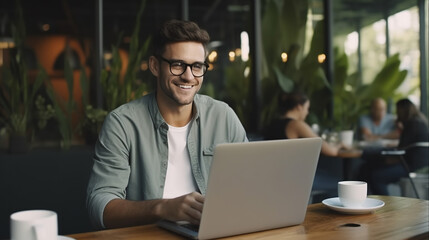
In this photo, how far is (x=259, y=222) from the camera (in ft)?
4.61

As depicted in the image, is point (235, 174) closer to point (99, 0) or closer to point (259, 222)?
point (259, 222)

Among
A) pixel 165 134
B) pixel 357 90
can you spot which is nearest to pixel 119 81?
pixel 165 134

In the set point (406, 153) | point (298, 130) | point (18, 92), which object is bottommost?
point (406, 153)

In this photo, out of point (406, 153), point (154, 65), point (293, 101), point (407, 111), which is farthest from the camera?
point (407, 111)

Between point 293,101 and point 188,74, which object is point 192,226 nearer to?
point 188,74

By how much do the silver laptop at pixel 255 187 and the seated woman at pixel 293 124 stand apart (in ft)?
8.87

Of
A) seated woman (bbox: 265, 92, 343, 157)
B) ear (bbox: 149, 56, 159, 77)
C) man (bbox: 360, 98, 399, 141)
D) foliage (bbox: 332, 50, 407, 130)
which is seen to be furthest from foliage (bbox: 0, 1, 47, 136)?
man (bbox: 360, 98, 399, 141)

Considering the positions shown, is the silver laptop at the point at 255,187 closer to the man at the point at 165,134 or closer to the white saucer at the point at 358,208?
the white saucer at the point at 358,208

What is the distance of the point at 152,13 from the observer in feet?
23.4

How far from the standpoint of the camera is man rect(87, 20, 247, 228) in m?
1.81

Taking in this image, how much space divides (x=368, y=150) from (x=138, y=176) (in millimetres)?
3292

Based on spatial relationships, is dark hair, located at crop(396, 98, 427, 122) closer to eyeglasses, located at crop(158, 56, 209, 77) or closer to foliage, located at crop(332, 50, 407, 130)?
foliage, located at crop(332, 50, 407, 130)

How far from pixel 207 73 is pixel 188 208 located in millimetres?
3676

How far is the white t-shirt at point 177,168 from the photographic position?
1926mm
